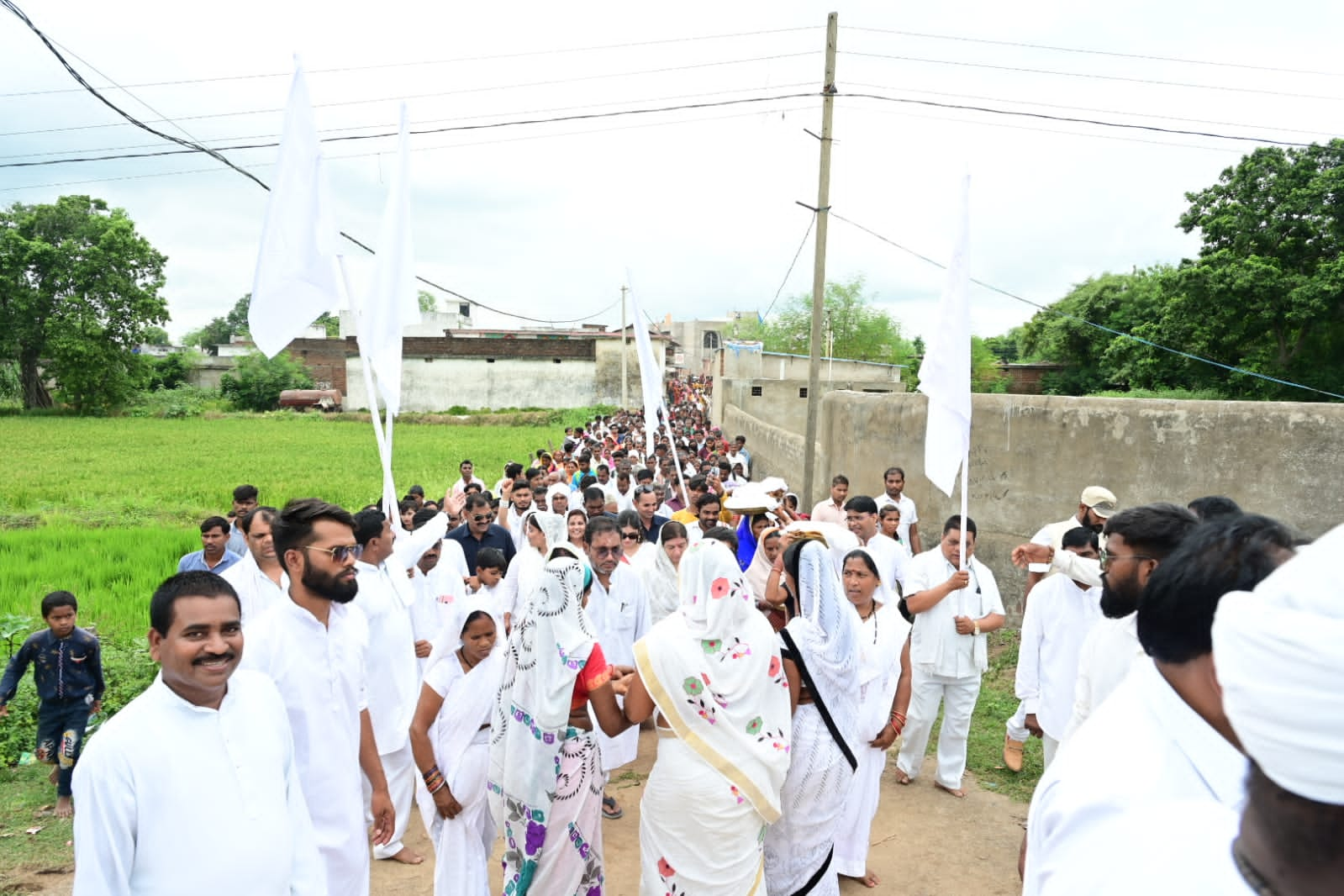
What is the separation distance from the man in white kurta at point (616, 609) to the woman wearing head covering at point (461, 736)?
5.34ft

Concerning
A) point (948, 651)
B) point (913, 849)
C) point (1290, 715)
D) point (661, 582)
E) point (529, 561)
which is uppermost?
point (1290, 715)

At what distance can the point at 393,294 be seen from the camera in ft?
17.5

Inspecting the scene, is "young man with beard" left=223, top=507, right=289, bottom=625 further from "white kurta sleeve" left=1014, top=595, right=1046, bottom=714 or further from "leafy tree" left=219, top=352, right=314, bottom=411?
"leafy tree" left=219, top=352, right=314, bottom=411

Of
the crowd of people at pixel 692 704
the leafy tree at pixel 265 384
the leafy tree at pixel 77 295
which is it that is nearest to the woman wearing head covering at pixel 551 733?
the crowd of people at pixel 692 704

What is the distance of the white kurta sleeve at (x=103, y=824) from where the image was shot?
195 centimetres

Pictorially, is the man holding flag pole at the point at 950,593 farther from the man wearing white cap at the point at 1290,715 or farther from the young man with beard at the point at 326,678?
the man wearing white cap at the point at 1290,715

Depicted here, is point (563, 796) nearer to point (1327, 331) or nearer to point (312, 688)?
point (312, 688)

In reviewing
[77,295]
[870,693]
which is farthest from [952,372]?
[77,295]

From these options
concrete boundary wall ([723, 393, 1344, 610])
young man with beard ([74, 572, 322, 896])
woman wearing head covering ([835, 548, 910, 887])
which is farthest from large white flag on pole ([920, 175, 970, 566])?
young man with beard ([74, 572, 322, 896])

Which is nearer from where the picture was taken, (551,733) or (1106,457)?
(551,733)

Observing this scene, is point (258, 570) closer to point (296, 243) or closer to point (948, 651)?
point (296, 243)

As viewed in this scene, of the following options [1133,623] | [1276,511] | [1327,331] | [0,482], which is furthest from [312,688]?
[1327,331]

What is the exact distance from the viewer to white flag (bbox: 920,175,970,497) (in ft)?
16.9

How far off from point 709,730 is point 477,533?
4.38 m
